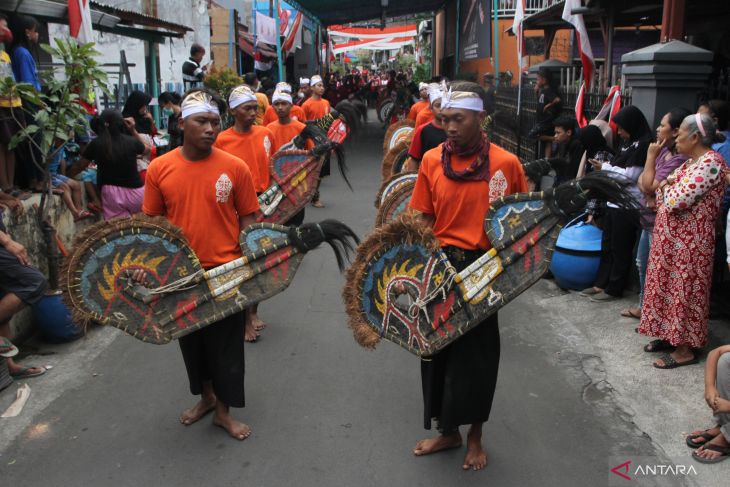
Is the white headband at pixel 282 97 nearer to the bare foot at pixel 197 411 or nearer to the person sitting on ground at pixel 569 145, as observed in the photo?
A: the person sitting on ground at pixel 569 145

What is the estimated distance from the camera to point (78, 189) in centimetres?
695

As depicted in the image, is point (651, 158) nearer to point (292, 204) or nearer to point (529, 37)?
point (292, 204)

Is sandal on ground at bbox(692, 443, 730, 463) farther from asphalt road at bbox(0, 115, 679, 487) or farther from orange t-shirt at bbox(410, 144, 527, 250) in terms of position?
orange t-shirt at bbox(410, 144, 527, 250)

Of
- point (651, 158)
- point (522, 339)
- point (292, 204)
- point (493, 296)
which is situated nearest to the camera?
point (493, 296)

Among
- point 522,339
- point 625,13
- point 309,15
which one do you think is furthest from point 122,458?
point 309,15

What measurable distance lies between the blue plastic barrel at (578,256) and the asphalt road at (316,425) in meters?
1.10

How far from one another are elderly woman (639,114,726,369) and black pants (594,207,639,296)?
1.13m

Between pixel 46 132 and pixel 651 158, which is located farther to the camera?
pixel 46 132

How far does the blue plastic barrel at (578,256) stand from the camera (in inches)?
256

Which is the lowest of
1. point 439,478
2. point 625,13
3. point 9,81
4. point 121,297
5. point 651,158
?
point 439,478

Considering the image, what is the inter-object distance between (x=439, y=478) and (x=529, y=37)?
59.4 feet

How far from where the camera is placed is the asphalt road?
360cm

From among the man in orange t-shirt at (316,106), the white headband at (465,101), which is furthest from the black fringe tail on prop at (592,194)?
the man in orange t-shirt at (316,106)

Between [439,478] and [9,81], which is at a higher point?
[9,81]
